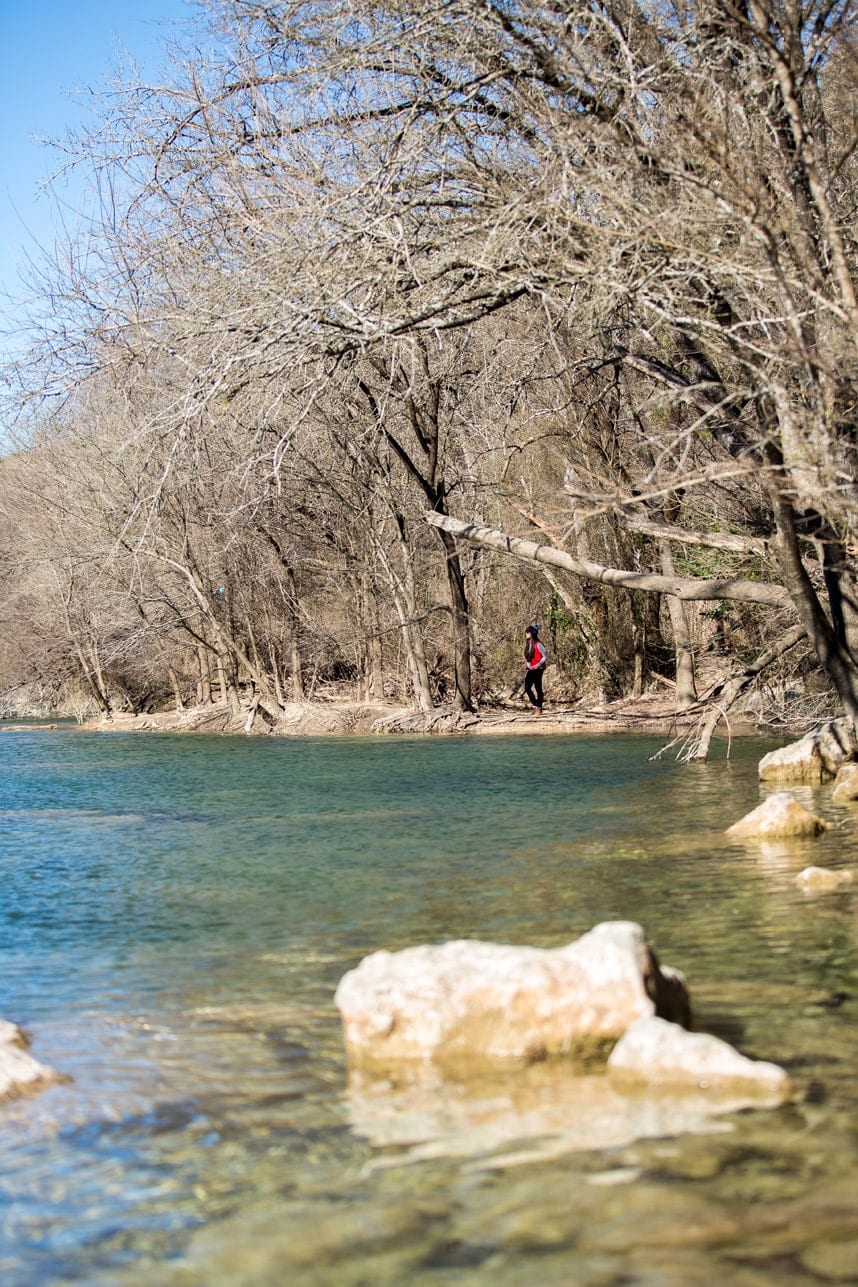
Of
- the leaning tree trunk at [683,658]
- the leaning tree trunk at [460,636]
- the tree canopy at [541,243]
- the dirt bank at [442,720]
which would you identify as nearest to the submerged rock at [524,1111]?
the tree canopy at [541,243]

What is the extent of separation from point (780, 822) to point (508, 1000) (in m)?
5.99

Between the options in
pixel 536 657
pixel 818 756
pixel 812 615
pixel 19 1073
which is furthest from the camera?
pixel 536 657

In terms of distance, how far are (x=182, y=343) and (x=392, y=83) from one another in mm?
2647

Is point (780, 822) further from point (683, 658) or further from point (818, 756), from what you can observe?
point (683, 658)

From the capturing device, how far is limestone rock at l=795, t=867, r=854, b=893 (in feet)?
28.0

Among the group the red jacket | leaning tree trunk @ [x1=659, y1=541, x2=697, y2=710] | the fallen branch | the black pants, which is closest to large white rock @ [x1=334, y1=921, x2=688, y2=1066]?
the fallen branch

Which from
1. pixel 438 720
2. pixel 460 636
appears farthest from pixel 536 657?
pixel 438 720

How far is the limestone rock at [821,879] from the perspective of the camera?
28.0ft

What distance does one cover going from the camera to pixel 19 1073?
5.24m

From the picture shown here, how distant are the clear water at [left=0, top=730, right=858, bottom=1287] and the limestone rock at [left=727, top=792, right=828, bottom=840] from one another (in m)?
0.27

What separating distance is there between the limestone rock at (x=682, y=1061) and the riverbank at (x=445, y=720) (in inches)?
609

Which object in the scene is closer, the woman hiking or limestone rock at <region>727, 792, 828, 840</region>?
limestone rock at <region>727, 792, 828, 840</region>

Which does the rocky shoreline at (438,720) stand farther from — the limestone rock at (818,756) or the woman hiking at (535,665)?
the limestone rock at (818,756)

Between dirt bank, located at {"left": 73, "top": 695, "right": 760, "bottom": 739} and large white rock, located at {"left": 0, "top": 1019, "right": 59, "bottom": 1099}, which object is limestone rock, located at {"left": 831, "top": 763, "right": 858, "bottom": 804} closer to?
dirt bank, located at {"left": 73, "top": 695, "right": 760, "bottom": 739}
